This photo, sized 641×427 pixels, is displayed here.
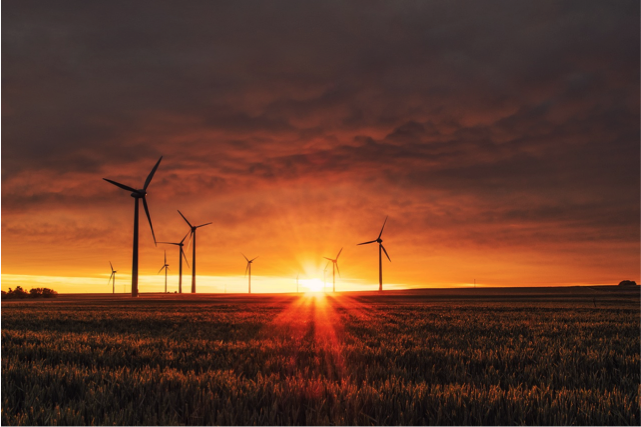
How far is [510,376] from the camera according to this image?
29.6 feet

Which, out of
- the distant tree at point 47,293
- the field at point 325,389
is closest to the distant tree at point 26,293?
the distant tree at point 47,293

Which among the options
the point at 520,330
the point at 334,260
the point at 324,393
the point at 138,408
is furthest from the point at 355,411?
the point at 334,260

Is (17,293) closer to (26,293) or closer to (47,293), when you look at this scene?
(26,293)

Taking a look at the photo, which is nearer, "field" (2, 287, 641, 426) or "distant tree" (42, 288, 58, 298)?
"field" (2, 287, 641, 426)

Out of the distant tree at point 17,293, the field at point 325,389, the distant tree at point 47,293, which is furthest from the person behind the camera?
the distant tree at point 47,293

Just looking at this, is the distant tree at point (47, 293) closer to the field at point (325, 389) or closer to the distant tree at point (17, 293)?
the distant tree at point (17, 293)

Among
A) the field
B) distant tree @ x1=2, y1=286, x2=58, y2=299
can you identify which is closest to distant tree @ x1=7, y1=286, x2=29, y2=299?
distant tree @ x1=2, y1=286, x2=58, y2=299

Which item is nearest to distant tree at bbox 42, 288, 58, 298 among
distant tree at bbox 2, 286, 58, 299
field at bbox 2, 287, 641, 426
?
distant tree at bbox 2, 286, 58, 299

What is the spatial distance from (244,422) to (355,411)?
142cm

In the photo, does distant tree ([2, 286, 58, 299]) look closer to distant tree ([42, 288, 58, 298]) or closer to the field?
distant tree ([42, 288, 58, 298])

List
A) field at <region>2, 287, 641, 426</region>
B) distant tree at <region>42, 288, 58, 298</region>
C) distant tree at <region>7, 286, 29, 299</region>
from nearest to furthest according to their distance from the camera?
field at <region>2, 287, 641, 426</region>
distant tree at <region>7, 286, 29, 299</region>
distant tree at <region>42, 288, 58, 298</region>

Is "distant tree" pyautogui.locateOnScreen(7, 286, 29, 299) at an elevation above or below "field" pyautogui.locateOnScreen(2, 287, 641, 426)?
below

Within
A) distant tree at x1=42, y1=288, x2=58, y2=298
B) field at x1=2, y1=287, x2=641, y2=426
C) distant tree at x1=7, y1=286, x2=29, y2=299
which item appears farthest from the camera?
distant tree at x1=42, y1=288, x2=58, y2=298

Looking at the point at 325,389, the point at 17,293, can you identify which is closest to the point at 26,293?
the point at 17,293
